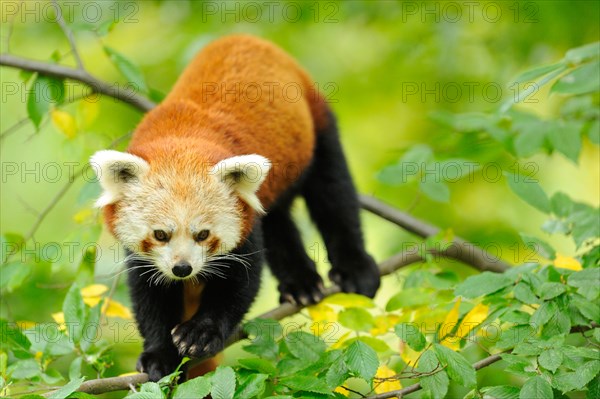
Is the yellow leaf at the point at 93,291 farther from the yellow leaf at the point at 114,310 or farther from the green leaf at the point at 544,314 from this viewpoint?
the green leaf at the point at 544,314

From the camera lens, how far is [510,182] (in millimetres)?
3391

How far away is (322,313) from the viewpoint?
3668mm

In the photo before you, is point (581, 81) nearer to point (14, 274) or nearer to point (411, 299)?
point (411, 299)

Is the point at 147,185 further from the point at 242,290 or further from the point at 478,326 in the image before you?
the point at 478,326

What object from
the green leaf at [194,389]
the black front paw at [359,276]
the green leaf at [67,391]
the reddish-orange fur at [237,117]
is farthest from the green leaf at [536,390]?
the black front paw at [359,276]

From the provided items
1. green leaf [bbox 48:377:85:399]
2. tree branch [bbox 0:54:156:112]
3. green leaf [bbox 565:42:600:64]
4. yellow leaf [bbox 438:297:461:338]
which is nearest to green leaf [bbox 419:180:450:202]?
yellow leaf [bbox 438:297:461:338]

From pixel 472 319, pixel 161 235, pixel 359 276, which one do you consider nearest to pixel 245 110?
pixel 161 235

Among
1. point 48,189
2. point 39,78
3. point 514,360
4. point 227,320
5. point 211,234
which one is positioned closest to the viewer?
point 514,360

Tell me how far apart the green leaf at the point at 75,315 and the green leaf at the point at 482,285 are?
1506mm

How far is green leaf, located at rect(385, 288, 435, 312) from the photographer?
3393mm

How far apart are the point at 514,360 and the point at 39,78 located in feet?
10.3

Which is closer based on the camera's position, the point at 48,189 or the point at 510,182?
the point at 510,182

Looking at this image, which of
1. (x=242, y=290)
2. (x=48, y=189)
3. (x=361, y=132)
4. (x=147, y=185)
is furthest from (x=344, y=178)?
(x=48, y=189)

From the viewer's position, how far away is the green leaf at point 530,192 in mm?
3361
